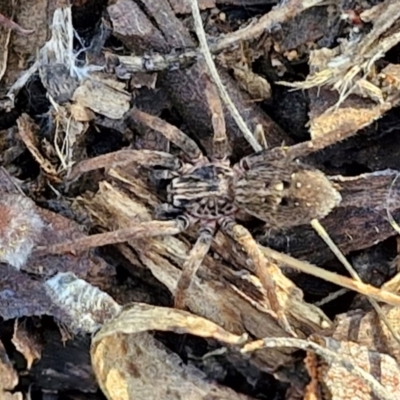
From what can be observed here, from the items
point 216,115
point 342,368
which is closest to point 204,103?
point 216,115

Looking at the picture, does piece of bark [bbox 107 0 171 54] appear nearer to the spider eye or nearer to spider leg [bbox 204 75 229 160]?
spider leg [bbox 204 75 229 160]

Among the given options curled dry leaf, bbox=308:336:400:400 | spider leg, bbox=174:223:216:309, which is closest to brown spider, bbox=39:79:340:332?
spider leg, bbox=174:223:216:309

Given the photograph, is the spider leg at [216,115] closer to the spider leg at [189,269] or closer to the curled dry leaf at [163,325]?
the spider leg at [189,269]

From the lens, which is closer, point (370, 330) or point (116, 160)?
point (370, 330)

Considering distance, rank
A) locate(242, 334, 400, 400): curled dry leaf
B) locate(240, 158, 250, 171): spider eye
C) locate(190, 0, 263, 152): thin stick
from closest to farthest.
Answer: locate(242, 334, 400, 400): curled dry leaf, locate(190, 0, 263, 152): thin stick, locate(240, 158, 250, 171): spider eye

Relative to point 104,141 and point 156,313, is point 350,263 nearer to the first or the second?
point 156,313

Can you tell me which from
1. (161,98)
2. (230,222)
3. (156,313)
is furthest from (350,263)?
(161,98)

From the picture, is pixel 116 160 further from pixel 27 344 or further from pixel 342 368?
pixel 342 368

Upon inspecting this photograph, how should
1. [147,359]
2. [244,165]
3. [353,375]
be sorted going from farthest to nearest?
[244,165] → [147,359] → [353,375]
